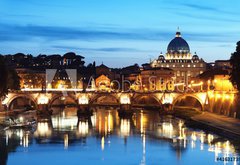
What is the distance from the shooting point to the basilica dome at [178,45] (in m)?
133

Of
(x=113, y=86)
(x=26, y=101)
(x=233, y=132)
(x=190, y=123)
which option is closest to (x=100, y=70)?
(x=113, y=86)

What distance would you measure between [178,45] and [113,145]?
3636 inches

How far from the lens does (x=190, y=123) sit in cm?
5584

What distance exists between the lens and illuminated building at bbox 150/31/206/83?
13188 centimetres

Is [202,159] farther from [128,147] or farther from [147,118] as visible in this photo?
[147,118]

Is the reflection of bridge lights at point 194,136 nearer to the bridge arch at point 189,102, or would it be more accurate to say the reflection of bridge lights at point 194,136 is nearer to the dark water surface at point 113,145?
the dark water surface at point 113,145

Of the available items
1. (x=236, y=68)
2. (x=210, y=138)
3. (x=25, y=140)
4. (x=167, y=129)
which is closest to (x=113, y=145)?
(x=25, y=140)

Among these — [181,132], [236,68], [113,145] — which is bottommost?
[113,145]

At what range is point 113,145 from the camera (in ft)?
139

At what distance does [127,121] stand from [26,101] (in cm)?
2346

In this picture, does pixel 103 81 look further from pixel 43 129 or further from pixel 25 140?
pixel 25 140

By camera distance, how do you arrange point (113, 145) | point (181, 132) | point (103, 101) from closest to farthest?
point (113, 145) < point (181, 132) < point (103, 101)

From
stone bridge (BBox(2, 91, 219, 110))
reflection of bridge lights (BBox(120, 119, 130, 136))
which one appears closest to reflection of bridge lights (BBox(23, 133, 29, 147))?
reflection of bridge lights (BBox(120, 119, 130, 136))

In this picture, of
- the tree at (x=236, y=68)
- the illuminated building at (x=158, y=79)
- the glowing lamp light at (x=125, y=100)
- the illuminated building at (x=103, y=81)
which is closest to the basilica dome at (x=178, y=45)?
the illuminated building at (x=103, y=81)
